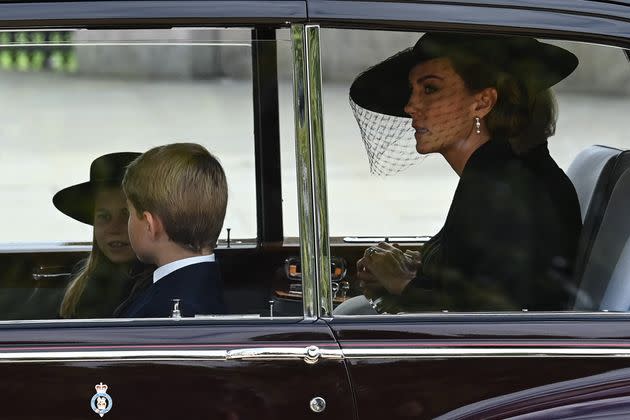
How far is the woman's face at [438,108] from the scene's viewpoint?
2.79 m

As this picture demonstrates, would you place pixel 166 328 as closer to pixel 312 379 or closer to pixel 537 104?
pixel 312 379

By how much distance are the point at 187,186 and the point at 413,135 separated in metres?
0.60

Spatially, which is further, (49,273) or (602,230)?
(49,273)

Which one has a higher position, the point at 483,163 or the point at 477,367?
the point at 483,163

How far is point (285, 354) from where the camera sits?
2375 millimetres

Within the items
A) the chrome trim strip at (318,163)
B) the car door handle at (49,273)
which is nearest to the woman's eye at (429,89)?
the chrome trim strip at (318,163)

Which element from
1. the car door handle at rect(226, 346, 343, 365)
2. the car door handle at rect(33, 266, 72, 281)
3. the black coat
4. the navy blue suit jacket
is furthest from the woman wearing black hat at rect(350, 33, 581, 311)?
the car door handle at rect(33, 266, 72, 281)

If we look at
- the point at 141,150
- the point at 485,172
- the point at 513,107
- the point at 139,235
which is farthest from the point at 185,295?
the point at 513,107

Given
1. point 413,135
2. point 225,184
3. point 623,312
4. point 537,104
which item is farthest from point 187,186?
point 623,312

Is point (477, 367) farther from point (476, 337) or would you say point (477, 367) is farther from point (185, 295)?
point (185, 295)

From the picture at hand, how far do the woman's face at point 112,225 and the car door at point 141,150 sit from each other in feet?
0.38

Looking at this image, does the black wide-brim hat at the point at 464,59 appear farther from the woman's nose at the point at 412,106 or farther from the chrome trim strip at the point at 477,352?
the chrome trim strip at the point at 477,352

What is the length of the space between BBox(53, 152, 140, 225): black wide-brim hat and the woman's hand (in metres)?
0.65

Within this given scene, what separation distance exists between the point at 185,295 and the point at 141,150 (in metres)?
0.42
